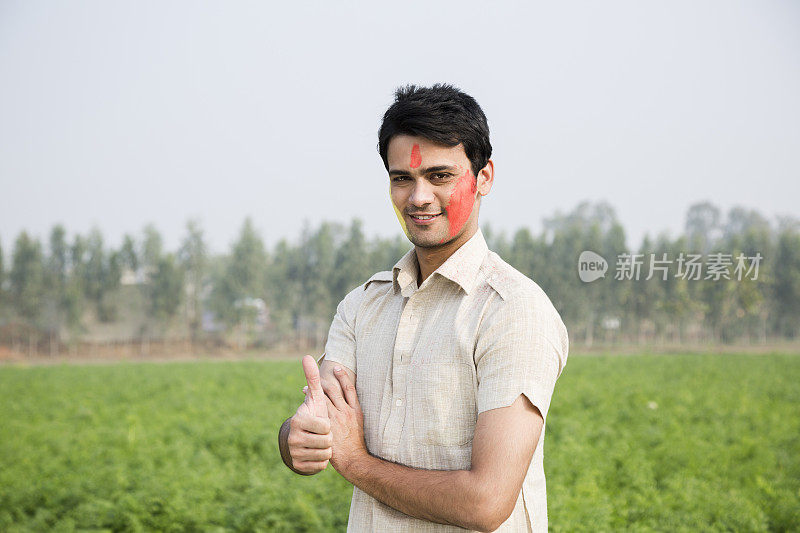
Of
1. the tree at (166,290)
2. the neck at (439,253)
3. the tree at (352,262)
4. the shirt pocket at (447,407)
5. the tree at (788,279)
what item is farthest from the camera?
the tree at (352,262)

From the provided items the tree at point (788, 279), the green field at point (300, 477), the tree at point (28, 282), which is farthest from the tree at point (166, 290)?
the tree at point (788, 279)

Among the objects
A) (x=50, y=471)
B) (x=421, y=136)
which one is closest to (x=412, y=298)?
(x=421, y=136)

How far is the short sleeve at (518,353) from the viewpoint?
1606mm

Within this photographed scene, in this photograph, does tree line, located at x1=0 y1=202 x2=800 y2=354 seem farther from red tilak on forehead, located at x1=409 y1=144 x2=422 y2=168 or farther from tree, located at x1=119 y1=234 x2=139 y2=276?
red tilak on forehead, located at x1=409 y1=144 x2=422 y2=168

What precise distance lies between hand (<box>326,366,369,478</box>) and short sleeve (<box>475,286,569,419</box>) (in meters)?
0.40

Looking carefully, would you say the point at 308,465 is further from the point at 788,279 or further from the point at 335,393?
the point at 788,279

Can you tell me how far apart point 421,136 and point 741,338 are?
2156 inches

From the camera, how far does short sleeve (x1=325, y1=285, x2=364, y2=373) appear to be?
2.01 metres

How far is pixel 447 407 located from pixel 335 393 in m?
0.37

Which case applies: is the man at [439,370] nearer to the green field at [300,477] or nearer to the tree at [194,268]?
the green field at [300,477]

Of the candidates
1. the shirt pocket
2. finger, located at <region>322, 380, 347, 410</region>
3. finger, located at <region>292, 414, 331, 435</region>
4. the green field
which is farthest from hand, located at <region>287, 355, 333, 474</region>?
the green field

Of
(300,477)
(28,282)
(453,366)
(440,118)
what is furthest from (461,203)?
(28,282)

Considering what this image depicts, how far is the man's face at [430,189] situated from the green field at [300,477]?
11.6 feet

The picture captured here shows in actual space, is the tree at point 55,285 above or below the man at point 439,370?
below
